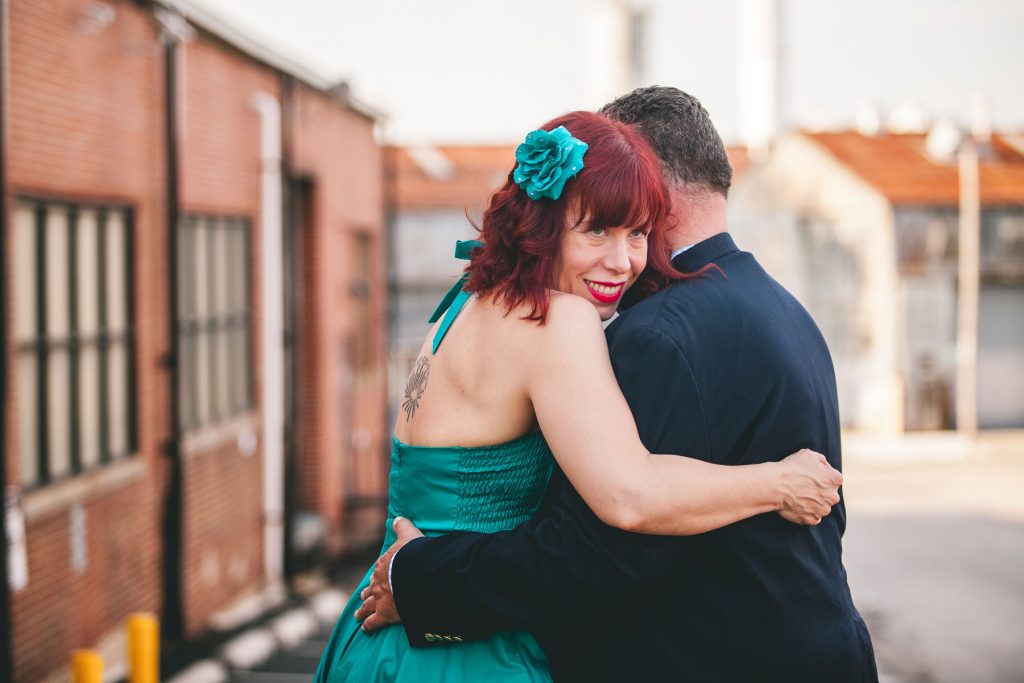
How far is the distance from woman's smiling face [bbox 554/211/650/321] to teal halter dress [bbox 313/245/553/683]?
0.25 meters

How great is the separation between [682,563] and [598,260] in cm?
66

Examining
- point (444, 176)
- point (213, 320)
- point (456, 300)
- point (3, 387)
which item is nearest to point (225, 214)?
point (213, 320)

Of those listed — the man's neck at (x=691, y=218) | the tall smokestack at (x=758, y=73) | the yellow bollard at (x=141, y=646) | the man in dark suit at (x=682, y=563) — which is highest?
the tall smokestack at (x=758, y=73)

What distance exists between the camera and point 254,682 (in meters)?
8.62

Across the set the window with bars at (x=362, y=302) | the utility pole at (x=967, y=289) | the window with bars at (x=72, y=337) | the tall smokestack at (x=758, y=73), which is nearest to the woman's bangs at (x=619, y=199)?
the window with bars at (x=72, y=337)

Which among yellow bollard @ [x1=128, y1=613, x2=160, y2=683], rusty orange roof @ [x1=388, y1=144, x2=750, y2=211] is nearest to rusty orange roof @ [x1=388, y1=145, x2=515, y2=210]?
rusty orange roof @ [x1=388, y1=144, x2=750, y2=211]

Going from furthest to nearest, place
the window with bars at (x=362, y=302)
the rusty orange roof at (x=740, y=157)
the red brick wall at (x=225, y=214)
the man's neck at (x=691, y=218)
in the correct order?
the rusty orange roof at (x=740, y=157)
the window with bars at (x=362, y=302)
the red brick wall at (x=225, y=214)
the man's neck at (x=691, y=218)

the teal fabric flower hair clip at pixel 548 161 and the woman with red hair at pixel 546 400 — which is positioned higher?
the teal fabric flower hair clip at pixel 548 161

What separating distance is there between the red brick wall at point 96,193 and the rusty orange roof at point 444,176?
21529 mm

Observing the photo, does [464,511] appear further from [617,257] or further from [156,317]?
[156,317]

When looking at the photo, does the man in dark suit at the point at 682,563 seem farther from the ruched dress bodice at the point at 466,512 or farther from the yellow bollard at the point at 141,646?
the yellow bollard at the point at 141,646

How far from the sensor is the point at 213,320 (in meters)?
11.0

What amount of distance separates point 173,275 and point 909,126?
→ 96.6ft

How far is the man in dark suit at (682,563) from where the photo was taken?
7.14ft
